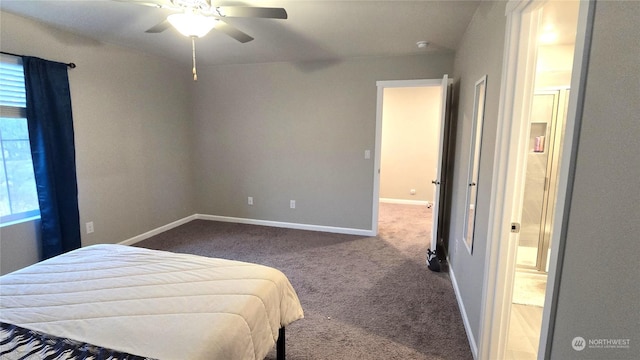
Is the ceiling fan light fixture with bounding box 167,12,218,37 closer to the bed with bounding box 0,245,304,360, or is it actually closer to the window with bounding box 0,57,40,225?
the bed with bounding box 0,245,304,360

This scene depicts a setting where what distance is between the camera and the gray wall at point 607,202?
67cm

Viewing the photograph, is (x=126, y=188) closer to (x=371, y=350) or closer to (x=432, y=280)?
(x=371, y=350)

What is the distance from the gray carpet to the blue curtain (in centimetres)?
95

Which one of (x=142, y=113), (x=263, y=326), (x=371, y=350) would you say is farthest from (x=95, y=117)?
(x=371, y=350)

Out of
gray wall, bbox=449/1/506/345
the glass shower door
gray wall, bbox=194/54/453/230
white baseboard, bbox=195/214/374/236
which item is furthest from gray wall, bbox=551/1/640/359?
white baseboard, bbox=195/214/374/236

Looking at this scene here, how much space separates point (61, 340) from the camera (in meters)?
1.19

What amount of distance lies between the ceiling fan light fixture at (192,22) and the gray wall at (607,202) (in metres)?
2.01

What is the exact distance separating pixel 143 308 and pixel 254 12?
1.79 meters

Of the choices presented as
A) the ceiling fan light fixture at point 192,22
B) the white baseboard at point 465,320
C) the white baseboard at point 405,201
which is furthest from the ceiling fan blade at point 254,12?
the white baseboard at point 405,201

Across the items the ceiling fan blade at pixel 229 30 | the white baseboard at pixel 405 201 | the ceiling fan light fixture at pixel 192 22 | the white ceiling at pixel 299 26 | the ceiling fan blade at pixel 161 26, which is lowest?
the white baseboard at pixel 405 201

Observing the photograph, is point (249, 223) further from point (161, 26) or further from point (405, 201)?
point (405, 201)

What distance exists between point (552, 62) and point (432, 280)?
2.27 m

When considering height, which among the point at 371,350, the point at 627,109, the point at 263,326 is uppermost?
the point at 627,109

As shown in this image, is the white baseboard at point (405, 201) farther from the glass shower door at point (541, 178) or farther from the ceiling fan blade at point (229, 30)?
the ceiling fan blade at point (229, 30)
